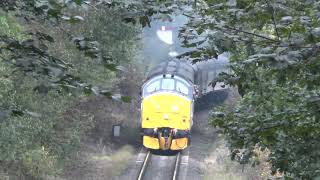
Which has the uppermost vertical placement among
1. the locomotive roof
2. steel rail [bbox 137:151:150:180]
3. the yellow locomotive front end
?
the locomotive roof

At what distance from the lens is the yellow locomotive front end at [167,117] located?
19.8 meters

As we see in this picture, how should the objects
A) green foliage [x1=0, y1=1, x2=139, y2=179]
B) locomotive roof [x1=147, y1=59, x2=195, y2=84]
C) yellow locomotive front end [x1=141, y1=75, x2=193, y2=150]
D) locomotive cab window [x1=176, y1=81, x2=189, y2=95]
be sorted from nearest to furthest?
green foliage [x1=0, y1=1, x2=139, y2=179]
yellow locomotive front end [x1=141, y1=75, x2=193, y2=150]
locomotive cab window [x1=176, y1=81, x2=189, y2=95]
locomotive roof [x1=147, y1=59, x2=195, y2=84]

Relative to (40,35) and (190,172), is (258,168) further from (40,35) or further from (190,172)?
(40,35)

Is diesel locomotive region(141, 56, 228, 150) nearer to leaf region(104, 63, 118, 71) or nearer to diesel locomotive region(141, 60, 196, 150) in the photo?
diesel locomotive region(141, 60, 196, 150)

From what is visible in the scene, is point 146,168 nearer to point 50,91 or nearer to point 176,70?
point 176,70

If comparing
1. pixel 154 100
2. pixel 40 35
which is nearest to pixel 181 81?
pixel 154 100

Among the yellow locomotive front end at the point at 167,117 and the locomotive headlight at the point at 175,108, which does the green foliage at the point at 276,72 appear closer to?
the yellow locomotive front end at the point at 167,117

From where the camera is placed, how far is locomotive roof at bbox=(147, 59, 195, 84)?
2227 cm

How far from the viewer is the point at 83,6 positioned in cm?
412

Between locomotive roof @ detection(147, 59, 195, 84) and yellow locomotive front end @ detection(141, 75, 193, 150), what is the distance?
4.04 feet

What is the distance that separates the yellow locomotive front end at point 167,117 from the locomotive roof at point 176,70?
1231mm

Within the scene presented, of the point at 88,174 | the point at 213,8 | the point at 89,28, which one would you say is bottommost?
the point at 88,174

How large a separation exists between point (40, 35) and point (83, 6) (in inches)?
36.2

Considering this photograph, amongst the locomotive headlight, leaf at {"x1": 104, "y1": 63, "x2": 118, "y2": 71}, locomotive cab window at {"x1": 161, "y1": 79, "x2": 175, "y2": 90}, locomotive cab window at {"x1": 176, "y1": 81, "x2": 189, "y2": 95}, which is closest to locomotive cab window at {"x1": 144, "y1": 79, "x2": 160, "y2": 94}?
locomotive cab window at {"x1": 161, "y1": 79, "x2": 175, "y2": 90}
